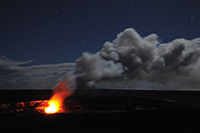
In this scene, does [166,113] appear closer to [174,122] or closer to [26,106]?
[174,122]

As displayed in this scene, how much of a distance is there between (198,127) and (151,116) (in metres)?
2.84

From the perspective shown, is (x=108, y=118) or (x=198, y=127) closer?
(x=198, y=127)

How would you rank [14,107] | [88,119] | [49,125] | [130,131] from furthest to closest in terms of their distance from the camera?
[14,107]
[88,119]
[49,125]
[130,131]

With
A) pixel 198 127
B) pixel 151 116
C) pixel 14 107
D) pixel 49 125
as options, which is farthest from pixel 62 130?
pixel 14 107

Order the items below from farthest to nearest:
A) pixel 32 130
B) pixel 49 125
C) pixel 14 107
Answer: pixel 14 107
pixel 49 125
pixel 32 130

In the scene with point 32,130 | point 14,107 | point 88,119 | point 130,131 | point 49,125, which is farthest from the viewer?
point 14,107

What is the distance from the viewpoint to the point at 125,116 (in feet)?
36.9

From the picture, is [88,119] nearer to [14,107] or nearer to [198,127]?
[198,127]

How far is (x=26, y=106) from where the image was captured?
Answer: 20516 millimetres

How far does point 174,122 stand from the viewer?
9.84 meters

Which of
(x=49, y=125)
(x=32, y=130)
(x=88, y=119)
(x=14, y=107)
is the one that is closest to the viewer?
(x=32, y=130)

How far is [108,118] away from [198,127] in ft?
16.0

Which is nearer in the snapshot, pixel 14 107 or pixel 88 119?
pixel 88 119

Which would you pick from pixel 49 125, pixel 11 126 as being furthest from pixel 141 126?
pixel 11 126
